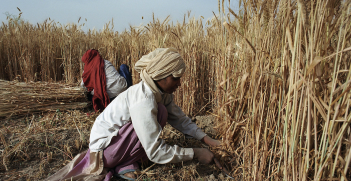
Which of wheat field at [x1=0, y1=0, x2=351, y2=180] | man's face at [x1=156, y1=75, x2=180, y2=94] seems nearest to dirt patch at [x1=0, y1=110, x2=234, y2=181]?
wheat field at [x1=0, y1=0, x2=351, y2=180]

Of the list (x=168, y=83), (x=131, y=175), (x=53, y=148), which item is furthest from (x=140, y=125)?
(x=53, y=148)

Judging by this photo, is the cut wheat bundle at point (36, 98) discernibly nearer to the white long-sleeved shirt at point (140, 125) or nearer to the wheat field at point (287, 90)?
the white long-sleeved shirt at point (140, 125)

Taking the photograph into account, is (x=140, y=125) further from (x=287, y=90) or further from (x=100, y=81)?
(x=100, y=81)

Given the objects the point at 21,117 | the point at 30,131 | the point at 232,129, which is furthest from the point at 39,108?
the point at 232,129

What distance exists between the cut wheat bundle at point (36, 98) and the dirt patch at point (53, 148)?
0.13 metres

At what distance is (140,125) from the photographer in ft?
4.83

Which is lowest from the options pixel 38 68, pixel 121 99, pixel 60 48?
pixel 121 99

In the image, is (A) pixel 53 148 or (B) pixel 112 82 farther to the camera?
(B) pixel 112 82

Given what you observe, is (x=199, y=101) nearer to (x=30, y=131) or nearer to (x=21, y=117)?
(x=30, y=131)

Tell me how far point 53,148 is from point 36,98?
1.26 m

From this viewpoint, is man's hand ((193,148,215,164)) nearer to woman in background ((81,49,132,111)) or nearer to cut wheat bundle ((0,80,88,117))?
woman in background ((81,49,132,111))

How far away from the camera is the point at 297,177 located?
112cm

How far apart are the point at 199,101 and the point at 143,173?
5.82 ft

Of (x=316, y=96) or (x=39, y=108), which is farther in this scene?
(x=39, y=108)
